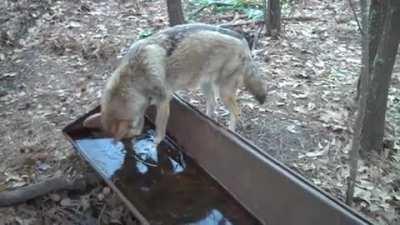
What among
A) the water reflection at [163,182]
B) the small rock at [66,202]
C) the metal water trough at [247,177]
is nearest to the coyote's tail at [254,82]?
the metal water trough at [247,177]

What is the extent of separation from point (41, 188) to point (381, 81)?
359 cm

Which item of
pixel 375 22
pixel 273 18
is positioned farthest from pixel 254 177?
pixel 273 18

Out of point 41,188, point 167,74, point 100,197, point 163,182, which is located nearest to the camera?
point 41,188

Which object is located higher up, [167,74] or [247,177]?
[167,74]

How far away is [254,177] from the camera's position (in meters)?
4.13

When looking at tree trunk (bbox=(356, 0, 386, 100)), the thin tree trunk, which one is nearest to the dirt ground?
the thin tree trunk

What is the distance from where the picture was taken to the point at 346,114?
5887 millimetres

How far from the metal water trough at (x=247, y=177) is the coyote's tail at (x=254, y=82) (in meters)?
0.73

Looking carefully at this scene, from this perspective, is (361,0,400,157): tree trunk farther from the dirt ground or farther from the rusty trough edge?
the rusty trough edge

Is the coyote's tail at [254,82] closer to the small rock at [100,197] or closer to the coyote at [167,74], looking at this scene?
the coyote at [167,74]

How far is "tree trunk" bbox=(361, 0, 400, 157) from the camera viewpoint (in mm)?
4516

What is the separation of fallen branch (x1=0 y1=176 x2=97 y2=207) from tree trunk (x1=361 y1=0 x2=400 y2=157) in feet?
9.85

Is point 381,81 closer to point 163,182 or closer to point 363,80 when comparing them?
point 363,80

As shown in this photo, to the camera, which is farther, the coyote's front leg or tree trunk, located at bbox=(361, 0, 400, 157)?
the coyote's front leg
